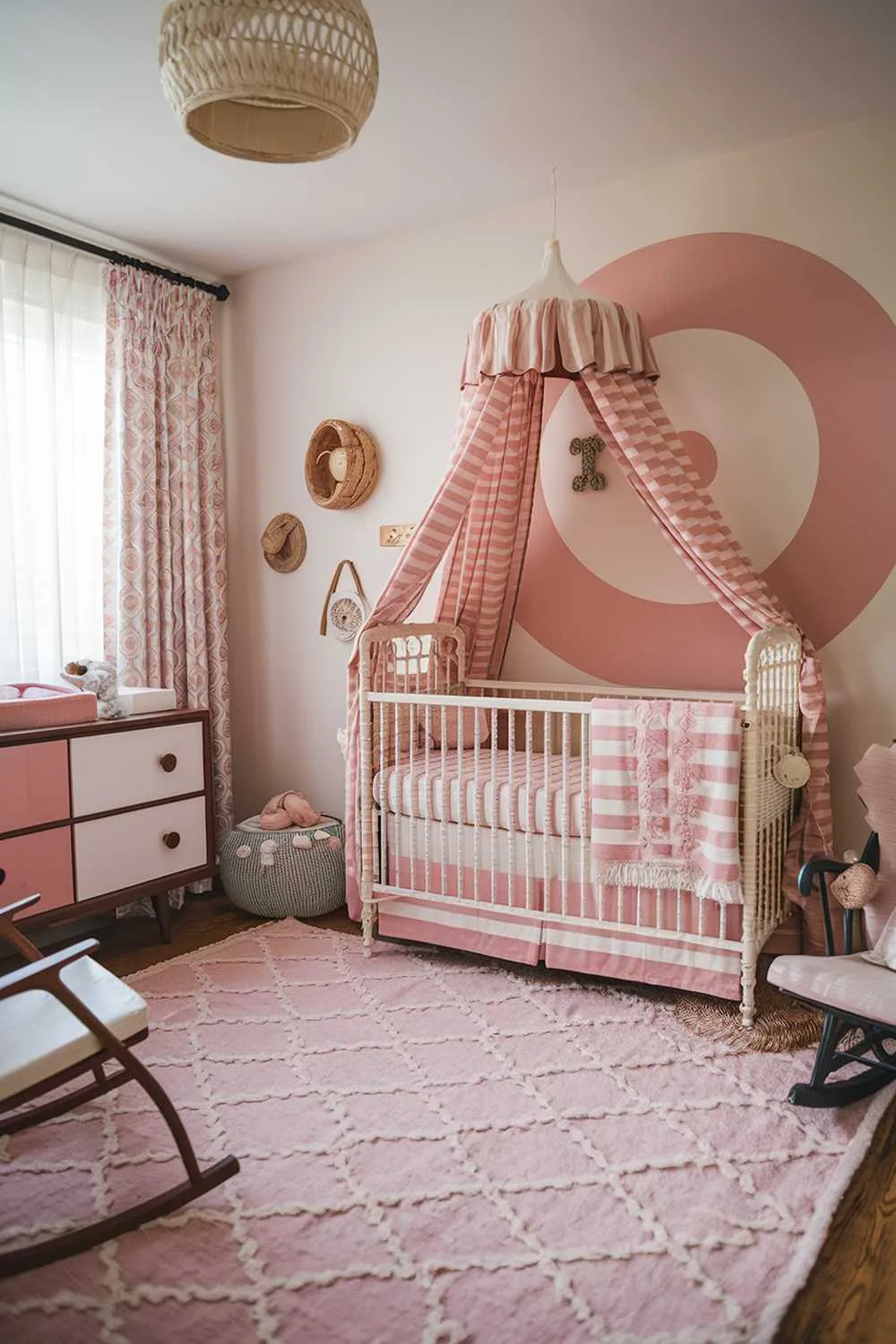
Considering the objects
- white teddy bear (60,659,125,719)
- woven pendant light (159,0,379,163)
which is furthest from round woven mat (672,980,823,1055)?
woven pendant light (159,0,379,163)

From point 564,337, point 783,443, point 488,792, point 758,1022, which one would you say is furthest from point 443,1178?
point 783,443

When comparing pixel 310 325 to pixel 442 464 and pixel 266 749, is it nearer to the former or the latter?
pixel 442 464

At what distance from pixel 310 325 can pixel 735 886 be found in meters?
2.92

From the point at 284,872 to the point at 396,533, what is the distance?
1.42m

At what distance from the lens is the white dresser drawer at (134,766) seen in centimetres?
308

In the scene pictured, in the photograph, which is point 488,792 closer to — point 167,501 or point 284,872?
point 284,872

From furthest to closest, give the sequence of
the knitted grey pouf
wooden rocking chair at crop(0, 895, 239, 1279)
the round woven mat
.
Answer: the knitted grey pouf → the round woven mat → wooden rocking chair at crop(0, 895, 239, 1279)

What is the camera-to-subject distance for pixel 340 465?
3863mm

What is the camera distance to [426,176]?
319 cm

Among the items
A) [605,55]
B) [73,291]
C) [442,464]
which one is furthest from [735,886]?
[73,291]

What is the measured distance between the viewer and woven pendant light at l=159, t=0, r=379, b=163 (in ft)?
5.10

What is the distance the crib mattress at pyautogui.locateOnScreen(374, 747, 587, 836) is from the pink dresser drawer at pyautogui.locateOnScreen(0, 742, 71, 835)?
1.02m

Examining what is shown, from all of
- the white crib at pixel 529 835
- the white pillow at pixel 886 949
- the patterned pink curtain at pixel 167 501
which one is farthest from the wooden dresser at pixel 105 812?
the white pillow at pixel 886 949

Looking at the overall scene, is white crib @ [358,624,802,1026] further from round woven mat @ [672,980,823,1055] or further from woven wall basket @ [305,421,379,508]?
woven wall basket @ [305,421,379,508]
